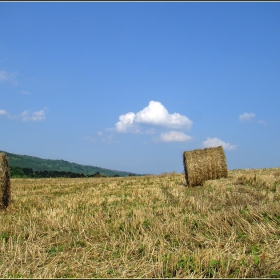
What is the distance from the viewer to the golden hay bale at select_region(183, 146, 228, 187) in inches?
648

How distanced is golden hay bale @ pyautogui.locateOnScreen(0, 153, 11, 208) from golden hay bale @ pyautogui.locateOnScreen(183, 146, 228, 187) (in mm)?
8001

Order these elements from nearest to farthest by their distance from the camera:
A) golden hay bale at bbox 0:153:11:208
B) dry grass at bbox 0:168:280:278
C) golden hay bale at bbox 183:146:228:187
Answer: dry grass at bbox 0:168:280:278, golden hay bale at bbox 0:153:11:208, golden hay bale at bbox 183:146:228:187

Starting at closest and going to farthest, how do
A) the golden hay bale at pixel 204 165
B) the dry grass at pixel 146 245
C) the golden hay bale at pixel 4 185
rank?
the dry grass at pixel 146 245 → the golden hay bale at pixel 4 185 → the golden hay bale at pixel 204 165

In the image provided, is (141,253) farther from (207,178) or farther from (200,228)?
(207,178)

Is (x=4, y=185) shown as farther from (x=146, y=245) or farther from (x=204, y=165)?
(x=204, y=165)

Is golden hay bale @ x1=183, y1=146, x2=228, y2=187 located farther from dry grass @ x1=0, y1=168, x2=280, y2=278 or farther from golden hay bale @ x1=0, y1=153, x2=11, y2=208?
dry grass @ x1=0, y1=168, x2=280, y2=278

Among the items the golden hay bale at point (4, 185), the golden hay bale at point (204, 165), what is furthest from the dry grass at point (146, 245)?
the golden hay bale at point (204, 165)

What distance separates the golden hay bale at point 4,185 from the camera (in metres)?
11.6

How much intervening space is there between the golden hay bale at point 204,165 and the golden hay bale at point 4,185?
800cm

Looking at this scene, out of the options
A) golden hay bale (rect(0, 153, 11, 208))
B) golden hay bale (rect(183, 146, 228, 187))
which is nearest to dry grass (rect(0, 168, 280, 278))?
golden hay bale (rect(0, 153, 11, 208))

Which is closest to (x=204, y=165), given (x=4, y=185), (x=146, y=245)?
(x=4, y=185)

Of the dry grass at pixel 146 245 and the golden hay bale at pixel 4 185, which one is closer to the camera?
the dry grass at pixel 146 245

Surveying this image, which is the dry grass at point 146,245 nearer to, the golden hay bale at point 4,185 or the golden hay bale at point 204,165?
the golden hay bale at point 4,185

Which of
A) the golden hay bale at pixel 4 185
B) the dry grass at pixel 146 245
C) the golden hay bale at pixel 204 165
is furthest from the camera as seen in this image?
the golden hay bale at pixel 204 165
